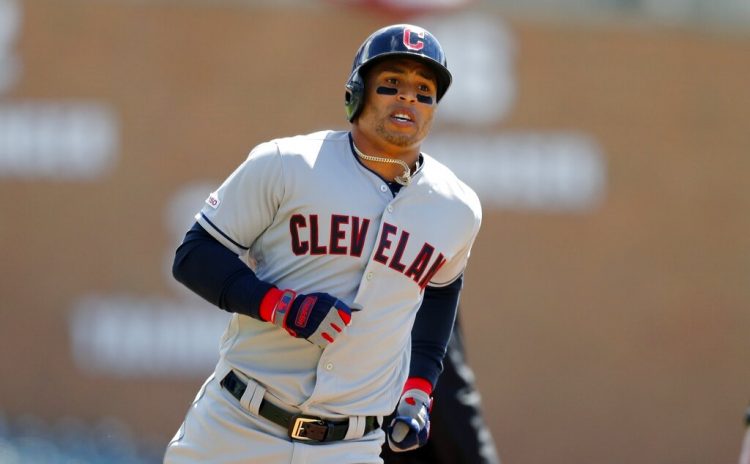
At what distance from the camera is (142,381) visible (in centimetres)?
1021

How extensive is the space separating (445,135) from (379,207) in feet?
22.5

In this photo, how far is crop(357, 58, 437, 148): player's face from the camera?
151 inches

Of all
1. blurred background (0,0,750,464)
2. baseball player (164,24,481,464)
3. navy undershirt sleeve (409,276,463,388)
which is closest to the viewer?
baseball player (164,24,481,464)

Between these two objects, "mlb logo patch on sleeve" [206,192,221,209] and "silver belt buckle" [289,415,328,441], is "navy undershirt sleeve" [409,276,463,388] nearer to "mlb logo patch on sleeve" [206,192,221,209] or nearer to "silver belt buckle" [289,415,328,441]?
"silver belt buckle" [289,415,328,441]

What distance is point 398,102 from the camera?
152 inches

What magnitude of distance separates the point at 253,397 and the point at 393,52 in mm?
1126

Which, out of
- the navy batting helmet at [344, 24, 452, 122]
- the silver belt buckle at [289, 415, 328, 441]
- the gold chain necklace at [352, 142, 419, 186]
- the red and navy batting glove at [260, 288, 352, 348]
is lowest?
the silver belt buckle at [289, 415, 328, 441]

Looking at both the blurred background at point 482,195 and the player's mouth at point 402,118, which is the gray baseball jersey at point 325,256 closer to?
the player's mouth at point 402,118

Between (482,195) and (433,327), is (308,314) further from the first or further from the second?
(482,195)

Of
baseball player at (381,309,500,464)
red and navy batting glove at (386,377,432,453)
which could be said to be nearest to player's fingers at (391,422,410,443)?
red and navy batting glove at (386,377,432,453)

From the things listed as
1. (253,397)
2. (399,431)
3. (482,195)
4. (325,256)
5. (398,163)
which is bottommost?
(482,195)

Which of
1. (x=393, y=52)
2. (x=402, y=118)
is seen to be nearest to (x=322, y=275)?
(x=402, y=118)

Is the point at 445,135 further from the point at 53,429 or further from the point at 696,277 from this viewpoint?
the point at 53,429

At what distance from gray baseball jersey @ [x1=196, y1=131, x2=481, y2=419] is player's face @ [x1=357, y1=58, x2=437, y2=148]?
0.15 m
